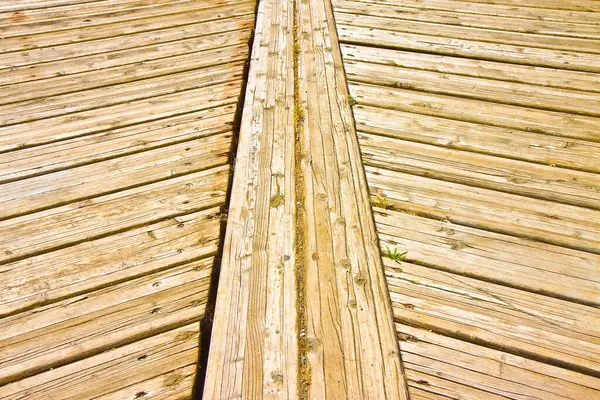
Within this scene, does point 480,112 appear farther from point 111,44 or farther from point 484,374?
point 111,44

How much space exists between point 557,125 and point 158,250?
1923mm

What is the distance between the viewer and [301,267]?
1506mm

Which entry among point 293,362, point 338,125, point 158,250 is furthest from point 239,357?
point 338,125

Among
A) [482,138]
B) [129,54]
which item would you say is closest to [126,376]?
[482,138]

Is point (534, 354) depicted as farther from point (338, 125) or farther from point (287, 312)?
point (338, 125)

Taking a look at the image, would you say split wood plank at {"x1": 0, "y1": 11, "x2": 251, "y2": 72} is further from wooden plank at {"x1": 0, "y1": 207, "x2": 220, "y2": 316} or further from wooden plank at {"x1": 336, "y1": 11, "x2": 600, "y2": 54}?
wooden plank at {"x1": 0, "y1": 207, "x2": 220, "y2": 316}

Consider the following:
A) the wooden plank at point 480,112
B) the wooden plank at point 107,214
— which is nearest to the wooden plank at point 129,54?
the wooden plank at point 480,112

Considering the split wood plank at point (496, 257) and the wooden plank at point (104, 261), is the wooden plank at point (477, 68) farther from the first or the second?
the wooden plank at point (104, 261)

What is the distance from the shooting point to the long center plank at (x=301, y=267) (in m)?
1.25

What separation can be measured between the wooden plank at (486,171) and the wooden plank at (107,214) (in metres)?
0.74

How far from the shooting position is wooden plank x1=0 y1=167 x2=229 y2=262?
162 cm

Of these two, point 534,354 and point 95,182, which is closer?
point 534,354

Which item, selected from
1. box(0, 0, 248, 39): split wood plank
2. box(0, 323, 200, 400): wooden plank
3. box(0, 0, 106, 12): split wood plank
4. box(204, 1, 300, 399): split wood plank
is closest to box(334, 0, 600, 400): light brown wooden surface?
box(204, 1, 300, 399): split wood plank

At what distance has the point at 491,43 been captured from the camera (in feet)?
8.89
